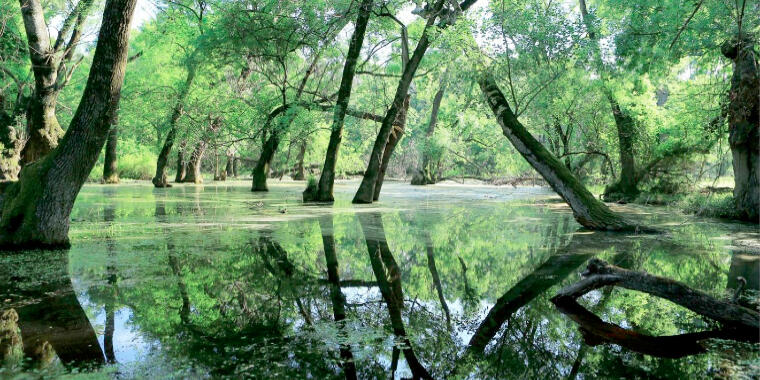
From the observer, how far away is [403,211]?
1449 cm

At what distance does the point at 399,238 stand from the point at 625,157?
12.7 metres

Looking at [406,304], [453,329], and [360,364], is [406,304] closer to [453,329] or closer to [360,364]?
[453,329]

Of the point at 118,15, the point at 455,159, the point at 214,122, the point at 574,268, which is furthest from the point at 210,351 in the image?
the point at 455,159

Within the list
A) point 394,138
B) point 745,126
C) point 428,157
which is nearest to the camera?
point 745,126

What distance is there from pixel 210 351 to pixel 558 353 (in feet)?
7.92

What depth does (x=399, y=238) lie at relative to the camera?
9.28 meters

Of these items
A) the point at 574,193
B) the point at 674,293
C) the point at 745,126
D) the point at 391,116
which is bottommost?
the point at 674,293

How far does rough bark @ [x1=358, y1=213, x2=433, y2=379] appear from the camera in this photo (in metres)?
3.59

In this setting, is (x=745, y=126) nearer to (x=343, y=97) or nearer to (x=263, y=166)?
(x=343, y=97)

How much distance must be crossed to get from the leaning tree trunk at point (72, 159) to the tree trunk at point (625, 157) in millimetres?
15944

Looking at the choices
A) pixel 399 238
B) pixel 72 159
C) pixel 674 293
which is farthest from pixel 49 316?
pixel 399 238

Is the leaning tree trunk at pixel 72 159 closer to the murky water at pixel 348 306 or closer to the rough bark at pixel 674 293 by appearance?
the murky water at pixel 348 306

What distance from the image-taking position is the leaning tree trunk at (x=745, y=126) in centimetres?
1040

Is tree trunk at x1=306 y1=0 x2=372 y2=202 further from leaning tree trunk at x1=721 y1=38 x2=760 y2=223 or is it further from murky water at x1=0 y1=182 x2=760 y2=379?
leaning tree trunk at x1=721 y1=38 x2=760 y2=223
